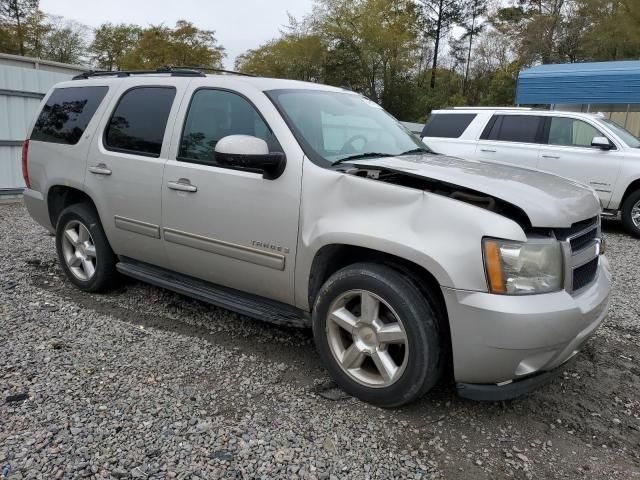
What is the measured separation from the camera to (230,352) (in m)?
3.62

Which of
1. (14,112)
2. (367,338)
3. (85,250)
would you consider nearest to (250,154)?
(367,338)

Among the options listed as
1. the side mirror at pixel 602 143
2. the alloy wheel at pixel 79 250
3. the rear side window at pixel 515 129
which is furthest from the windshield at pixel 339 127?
the rear side window at pixel 515 129

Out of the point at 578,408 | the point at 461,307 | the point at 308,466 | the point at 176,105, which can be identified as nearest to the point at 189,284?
the point at 176,105

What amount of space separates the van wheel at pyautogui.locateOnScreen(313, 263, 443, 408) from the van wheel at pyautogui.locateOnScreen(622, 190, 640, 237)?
6961 mm

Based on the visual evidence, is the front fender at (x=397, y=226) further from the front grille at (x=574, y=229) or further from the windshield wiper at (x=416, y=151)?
the windshield wiper at (x=416, y=151)

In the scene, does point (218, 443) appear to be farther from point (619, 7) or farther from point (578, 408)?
point (619, 7)

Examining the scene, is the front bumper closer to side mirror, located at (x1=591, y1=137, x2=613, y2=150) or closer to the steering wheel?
the steering wheel

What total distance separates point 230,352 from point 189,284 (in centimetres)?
64

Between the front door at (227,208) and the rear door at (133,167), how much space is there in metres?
0.16

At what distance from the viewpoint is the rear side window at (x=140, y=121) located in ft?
13.0

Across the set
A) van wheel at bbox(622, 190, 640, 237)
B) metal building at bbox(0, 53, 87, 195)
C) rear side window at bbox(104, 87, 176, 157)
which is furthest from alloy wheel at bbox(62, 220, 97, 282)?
van wheel at bbox(622, 190, 640, 237)

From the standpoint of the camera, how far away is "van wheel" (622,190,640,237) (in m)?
8.25

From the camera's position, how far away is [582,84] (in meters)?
14.5

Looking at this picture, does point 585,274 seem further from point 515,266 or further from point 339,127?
point 339,127
